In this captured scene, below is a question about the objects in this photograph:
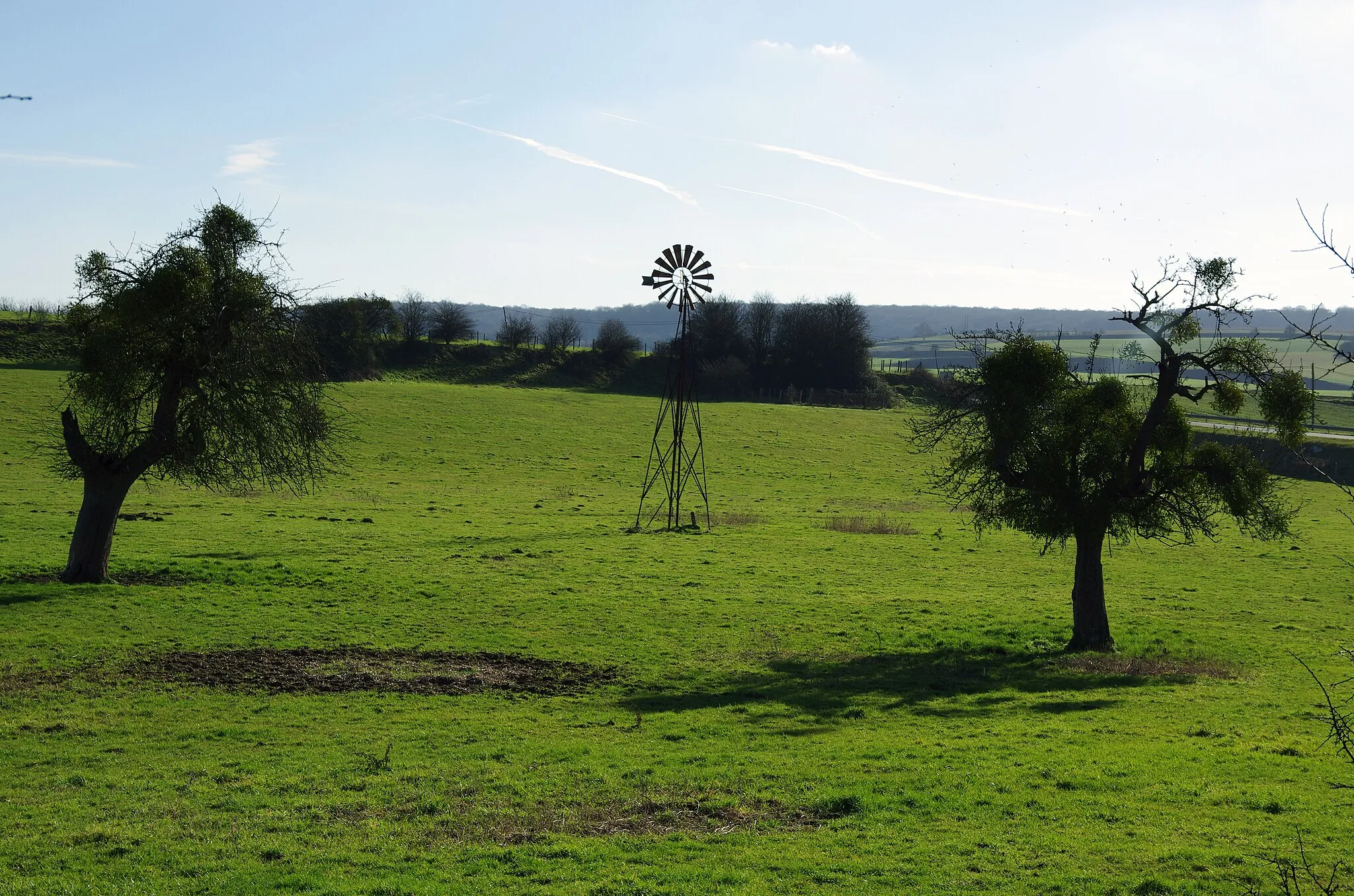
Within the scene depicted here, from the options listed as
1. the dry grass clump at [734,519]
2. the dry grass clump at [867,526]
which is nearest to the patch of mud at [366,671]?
the dry grass clump at [734,519]

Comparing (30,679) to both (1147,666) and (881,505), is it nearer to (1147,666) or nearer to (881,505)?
(1147,666)

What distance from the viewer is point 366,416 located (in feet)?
247

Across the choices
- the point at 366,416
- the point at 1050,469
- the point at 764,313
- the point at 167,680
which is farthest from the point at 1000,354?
the point at 764,313

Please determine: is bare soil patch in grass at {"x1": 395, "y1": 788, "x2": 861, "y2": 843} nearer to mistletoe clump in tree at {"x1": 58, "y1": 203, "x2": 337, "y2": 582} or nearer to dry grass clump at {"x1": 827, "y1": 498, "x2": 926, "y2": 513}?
mistletoe clump in tree at {"x1": 58, "y1": 203, "x2": 337, "y2": 582}

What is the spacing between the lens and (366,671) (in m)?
21.4

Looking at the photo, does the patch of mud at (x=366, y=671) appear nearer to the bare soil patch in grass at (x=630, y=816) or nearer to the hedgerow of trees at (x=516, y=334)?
the bare soil patch in grass at (x=630, y=816)

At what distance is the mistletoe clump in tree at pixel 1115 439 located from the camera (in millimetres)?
24859

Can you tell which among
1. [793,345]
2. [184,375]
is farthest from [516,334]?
[184,375]

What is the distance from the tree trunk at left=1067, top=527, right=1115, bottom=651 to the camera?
26219 mm

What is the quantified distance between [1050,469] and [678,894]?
59.0 feet

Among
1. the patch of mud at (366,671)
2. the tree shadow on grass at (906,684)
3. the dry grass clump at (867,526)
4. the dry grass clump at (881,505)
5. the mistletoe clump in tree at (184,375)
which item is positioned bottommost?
the patch of mud at (366,671)

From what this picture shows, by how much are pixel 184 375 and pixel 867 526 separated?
1175 inches

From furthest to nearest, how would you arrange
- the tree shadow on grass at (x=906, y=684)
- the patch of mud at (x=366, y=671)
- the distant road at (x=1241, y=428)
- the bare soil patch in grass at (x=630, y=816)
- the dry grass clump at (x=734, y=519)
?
the distant road at (x=1241, y=428) → the dry grass clump at (x=734, y=519) → the patch of mud at (x=366, y=671) → the tree shadow on grass at (x=906, y=684) → the bare soil patch in grass at (x=630, y=816)

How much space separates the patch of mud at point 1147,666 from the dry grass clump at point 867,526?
21.8 metres
